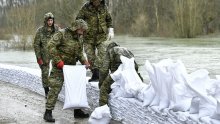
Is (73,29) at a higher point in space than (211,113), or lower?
higher

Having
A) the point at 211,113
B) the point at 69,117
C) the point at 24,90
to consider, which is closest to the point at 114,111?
the point at 69,117

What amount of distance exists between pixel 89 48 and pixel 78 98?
4.15 feet

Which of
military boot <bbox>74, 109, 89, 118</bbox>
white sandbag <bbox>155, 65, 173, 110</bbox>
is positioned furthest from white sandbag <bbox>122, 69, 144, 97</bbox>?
military boot <bbox>74, 109, 89, 118</bbox>

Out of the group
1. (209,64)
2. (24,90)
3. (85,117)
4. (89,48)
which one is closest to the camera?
(85,117)

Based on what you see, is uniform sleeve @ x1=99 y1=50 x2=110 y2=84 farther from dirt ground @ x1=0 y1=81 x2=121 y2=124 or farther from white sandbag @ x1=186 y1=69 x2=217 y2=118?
white sandbag @ x1=186 y1=69 x2=217 y2=118

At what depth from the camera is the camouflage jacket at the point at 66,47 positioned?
20.6 feet

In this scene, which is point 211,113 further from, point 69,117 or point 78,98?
point 69,117

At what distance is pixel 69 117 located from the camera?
22.4ft

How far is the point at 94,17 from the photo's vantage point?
733cm

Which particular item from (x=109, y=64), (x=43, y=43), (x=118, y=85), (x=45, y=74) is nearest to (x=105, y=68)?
(x=109, y=64)

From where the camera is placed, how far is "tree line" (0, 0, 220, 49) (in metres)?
31.2

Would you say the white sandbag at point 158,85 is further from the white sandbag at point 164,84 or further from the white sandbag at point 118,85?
the white sandbag at point 118,85

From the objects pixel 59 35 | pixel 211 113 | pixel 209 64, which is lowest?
pixel 209 64

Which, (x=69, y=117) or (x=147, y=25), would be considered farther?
(x=147, y=25)
